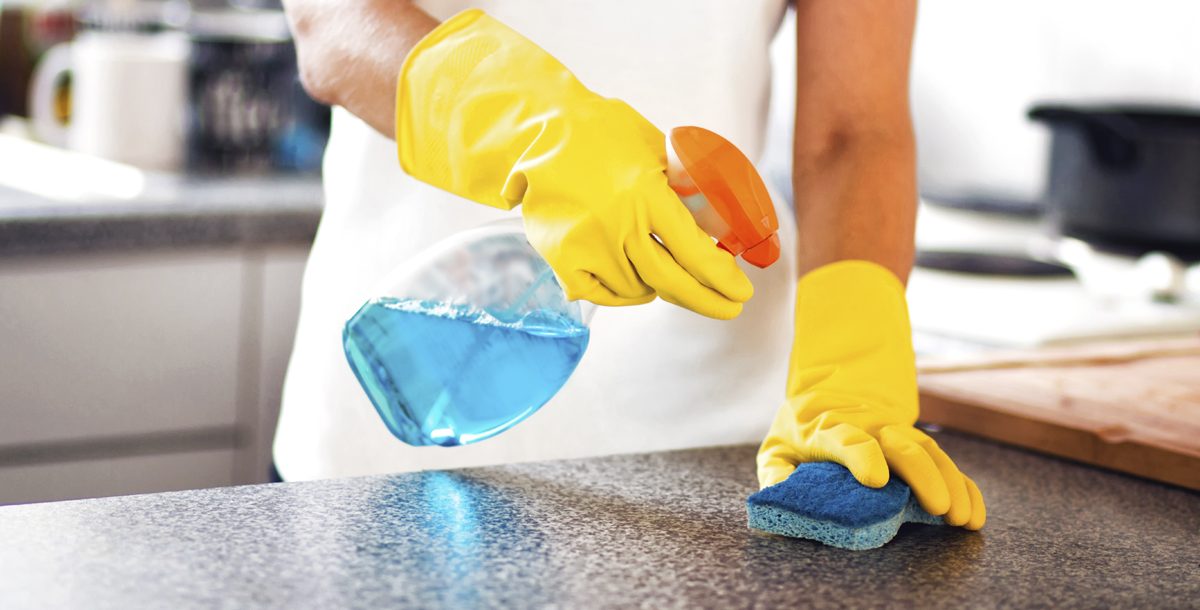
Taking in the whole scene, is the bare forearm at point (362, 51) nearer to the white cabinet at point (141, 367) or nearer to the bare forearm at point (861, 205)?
the bare forearm at point (861, 205)

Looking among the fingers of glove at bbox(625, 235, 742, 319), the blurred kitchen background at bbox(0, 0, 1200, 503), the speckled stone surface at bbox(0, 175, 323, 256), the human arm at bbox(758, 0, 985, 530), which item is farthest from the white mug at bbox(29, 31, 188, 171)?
the fingers of glove at bbox(625, 235, 742, 319)

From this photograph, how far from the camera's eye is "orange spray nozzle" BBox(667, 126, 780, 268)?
74 centimetres

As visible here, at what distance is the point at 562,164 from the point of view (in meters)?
0.79

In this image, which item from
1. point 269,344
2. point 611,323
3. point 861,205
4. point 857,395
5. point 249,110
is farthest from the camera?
point 249,110

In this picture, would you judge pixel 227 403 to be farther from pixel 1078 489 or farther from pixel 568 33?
pixel 1078 489

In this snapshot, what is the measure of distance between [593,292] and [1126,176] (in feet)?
5.19

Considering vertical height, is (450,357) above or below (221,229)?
above

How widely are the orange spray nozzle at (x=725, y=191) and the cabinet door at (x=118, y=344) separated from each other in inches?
52.3

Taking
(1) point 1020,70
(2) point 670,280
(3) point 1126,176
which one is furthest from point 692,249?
(1) point 1020,70

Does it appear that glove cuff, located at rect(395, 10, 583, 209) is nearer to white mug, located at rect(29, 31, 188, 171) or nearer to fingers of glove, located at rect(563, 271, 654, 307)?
fingers of glove, located at rect(563, 271, 654, 307)

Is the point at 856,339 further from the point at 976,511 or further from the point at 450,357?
the point at 450,357

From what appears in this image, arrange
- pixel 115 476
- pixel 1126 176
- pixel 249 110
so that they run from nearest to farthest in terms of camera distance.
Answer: pixel 115 476
pixel 1126 176
pixel 249 110

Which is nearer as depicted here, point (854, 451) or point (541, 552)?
point (541, 552)

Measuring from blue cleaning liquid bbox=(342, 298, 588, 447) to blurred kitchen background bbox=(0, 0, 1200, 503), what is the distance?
0.92m
